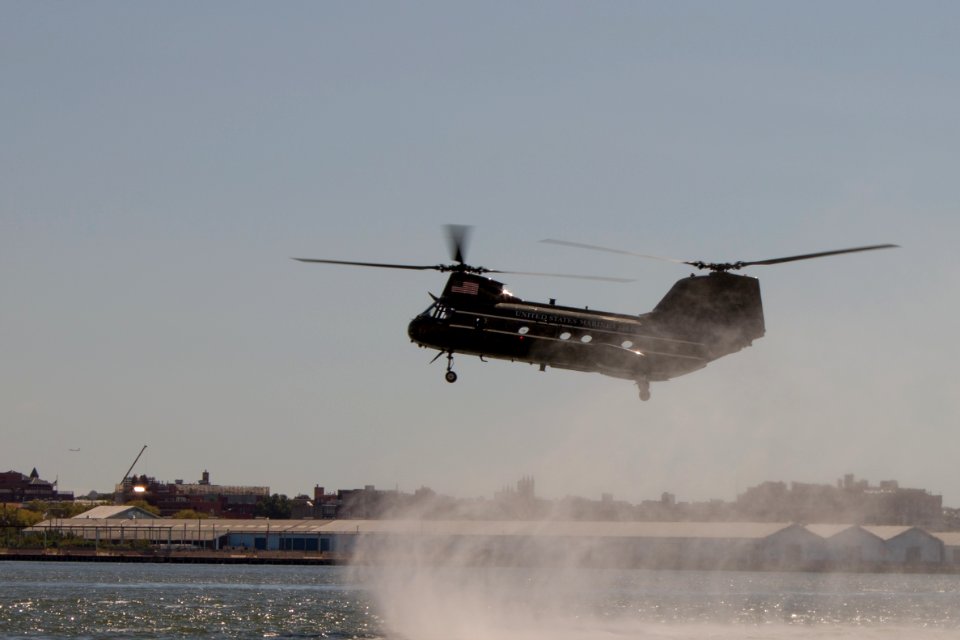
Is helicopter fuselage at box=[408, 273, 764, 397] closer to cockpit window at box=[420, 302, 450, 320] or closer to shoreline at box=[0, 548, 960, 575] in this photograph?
cockpit window at box=[420, 302, 450, 320]

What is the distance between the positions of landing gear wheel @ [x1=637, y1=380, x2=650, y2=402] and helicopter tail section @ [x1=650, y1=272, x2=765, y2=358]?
236cm

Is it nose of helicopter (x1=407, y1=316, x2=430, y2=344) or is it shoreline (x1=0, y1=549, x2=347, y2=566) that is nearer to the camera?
nose of helicopter (x1=407, y1=316, x2=430, y2=344)

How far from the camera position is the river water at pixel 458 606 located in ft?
244

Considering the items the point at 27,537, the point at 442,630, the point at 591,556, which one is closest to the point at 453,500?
the point at 591,556

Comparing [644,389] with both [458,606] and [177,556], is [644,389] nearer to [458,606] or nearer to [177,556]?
[458,606]

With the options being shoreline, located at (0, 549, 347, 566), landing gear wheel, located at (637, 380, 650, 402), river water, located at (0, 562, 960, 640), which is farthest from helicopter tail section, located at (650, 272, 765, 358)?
shoreline, located at (0, 549, 347, 566)

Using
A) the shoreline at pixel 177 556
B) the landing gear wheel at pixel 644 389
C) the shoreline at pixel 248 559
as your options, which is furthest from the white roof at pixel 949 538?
the landing gear wheel at pixel 644 389

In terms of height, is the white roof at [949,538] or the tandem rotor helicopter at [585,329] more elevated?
the tandem rotor helicopter at [585,329]

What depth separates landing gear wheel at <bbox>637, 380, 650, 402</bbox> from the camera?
55.3 m

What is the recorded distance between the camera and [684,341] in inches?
2184

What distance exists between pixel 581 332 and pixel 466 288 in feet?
15.0

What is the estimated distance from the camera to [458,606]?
85.5 meters

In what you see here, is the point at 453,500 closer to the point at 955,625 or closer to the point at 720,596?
the point at 720,596

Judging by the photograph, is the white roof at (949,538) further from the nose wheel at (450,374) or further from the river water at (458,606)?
the nose wheel at (450,374)
